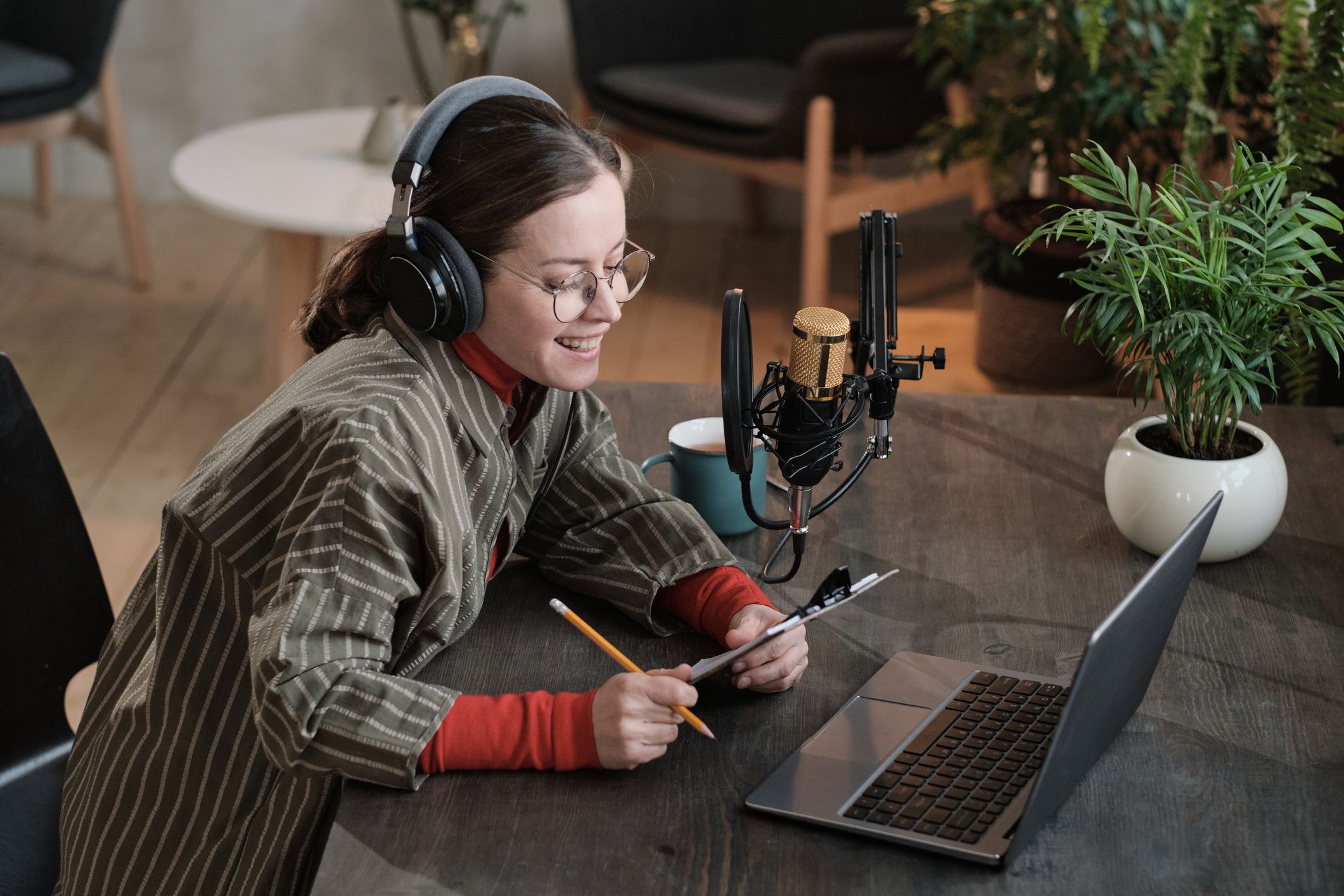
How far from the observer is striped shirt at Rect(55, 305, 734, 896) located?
914 millimetres

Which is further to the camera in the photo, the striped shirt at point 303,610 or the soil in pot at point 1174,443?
the soil in pot at point 1174,443

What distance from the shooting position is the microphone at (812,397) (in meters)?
1.00

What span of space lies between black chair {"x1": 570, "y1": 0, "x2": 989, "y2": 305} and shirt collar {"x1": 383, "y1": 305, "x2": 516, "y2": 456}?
2.13m

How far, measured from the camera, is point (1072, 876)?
807 mm

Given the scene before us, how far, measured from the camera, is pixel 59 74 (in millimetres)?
3223

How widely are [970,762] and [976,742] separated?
3 cm

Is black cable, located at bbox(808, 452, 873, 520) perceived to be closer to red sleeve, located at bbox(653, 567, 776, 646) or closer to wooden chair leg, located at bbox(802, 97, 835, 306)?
red sleeve, located at bbox(653, 567, 776, 646)

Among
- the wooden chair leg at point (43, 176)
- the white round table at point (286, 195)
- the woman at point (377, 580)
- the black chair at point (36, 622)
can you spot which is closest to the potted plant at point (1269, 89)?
the woman at point (377, 580)

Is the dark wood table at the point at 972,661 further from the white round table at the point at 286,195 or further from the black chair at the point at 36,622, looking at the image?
the white round table at the point at 286,195

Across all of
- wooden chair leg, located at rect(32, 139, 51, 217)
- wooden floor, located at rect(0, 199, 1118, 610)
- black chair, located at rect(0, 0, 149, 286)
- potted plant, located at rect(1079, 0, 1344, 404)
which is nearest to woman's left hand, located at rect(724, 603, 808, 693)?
potted plant, located at rect(1079, 0, 1344, 404)

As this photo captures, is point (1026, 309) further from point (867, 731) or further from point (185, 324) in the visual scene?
point (185, 324)

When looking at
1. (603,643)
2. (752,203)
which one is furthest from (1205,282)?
(752,203)

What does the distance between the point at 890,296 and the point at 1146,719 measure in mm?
359

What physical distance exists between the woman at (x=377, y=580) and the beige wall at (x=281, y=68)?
2997 millimetres
